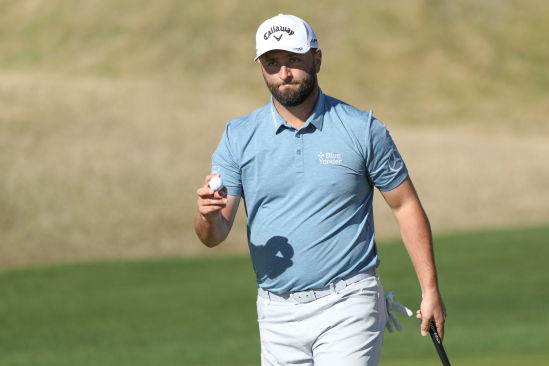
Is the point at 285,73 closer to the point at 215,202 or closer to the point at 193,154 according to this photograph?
the point at 215,202

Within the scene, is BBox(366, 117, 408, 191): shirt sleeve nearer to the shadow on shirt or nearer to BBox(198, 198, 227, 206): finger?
the shadow on shirt

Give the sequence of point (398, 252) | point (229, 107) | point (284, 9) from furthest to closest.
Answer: point (284, 9) → point (229, 107) → point (398, 252)

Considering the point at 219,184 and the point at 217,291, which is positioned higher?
the point at 219,184

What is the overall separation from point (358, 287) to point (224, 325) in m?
9.22

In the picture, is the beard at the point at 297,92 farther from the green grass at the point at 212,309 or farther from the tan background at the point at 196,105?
the tan background at the point at 196,105

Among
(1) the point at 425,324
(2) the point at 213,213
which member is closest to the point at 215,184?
(2) the point at 213,213

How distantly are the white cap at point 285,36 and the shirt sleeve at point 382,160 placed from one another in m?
0.48

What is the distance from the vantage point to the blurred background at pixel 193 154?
13.7m

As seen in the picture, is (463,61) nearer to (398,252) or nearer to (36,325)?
(398,252)

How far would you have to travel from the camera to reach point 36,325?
13.9 meters

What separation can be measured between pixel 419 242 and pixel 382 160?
431 mm

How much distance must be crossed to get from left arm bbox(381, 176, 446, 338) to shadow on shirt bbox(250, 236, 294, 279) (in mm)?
541

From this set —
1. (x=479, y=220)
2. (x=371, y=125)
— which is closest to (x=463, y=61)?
(x=479, y=220)

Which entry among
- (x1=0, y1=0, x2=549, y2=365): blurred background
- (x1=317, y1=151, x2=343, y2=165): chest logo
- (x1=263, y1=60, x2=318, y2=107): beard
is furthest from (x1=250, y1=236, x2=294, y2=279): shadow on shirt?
(x1=0, y1=0, x2=549, y2=365): blurred background
